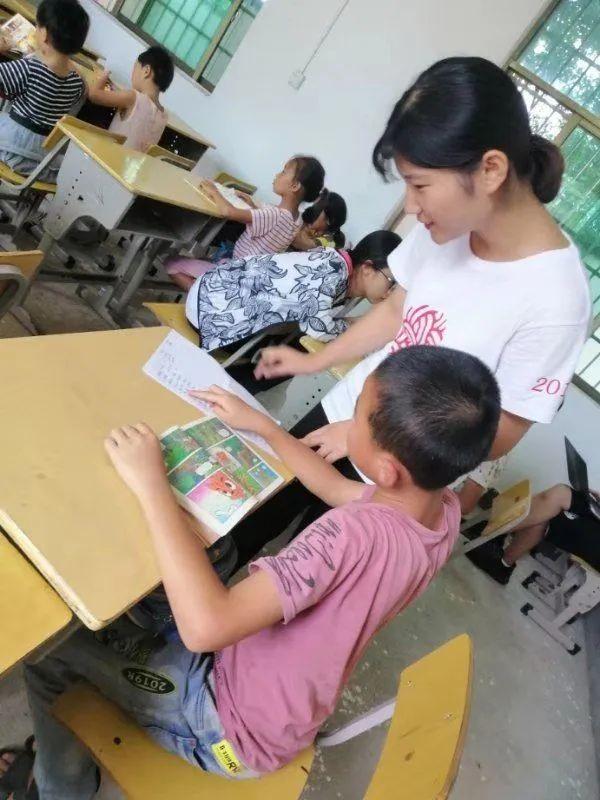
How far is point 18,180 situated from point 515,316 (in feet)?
7.98

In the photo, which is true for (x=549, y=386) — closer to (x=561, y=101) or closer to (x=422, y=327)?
(x=422, y=327)

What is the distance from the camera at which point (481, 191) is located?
0.96 meters

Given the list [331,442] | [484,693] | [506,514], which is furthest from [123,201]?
[484,693]

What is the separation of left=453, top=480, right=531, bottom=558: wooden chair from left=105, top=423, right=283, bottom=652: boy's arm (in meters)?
2.21

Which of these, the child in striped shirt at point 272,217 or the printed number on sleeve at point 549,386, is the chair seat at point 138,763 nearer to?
the printed number on sleeve at point 549,386

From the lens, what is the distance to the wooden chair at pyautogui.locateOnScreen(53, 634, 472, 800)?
76cm

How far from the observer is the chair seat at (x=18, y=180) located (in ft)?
8.43

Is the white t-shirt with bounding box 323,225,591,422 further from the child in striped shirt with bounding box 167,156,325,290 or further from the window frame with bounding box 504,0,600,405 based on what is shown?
the window frame with bounding box 504,0,600,405

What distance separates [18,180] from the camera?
2607 millimetres

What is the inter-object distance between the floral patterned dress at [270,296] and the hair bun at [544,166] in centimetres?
119

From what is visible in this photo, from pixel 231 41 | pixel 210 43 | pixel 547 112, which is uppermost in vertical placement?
pixel 547 112

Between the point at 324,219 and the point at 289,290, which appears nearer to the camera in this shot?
the point at 289,290

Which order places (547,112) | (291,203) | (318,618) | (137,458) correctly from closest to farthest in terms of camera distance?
(318,618), (137,458), (291,203), (547,112)

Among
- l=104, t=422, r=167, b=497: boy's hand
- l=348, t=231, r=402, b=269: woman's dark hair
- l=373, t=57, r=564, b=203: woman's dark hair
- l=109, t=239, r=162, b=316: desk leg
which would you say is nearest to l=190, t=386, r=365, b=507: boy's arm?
l=104, t=422, r=167, b=497: boy's hand
